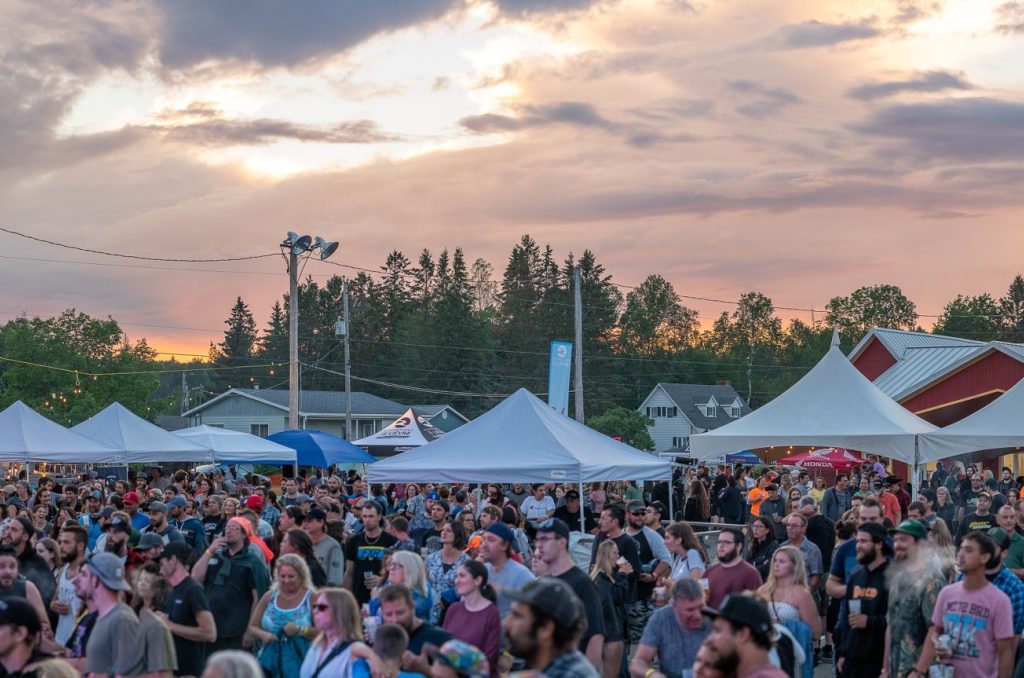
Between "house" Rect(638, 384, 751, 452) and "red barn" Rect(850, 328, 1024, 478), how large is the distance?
40520 mm

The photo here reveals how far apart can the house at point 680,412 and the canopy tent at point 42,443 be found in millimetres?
68238

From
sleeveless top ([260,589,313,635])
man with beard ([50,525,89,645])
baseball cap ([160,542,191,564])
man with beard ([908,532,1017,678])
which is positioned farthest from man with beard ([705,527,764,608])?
man with beard ([50,525,89,645])

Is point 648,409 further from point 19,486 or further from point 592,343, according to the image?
point 19,486

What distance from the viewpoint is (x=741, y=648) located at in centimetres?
457

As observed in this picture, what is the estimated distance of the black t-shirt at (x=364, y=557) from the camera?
1107 cm

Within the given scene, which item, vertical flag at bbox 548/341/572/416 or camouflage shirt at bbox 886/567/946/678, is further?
vertical flag at bbox 548/341/572/416

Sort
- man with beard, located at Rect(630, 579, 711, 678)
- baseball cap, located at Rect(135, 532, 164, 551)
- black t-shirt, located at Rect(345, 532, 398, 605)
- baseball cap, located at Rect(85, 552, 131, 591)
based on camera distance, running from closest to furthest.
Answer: baseball cap, located at Rect(85, 552, 131, 591)
man with beard, located at Rect(630, 579, 711, 678)
baseball cap, located at Rect(135, 532, 164, 551)
black t-shirt, located at Rect(345, 532, 398, 605)

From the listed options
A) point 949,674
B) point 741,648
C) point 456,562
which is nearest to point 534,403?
point 456,562

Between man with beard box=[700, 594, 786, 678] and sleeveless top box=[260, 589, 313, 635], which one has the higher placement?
man with beard box=[700, 594, 786, 678]

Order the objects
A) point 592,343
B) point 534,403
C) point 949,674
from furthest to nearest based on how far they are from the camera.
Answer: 1. point 592,343
2. point 534,403
3. point 949,674

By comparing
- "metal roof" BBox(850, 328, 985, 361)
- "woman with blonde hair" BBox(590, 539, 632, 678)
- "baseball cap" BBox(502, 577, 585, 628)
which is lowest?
"woman with blonde hair" BBox(590, 539, 632, 678)

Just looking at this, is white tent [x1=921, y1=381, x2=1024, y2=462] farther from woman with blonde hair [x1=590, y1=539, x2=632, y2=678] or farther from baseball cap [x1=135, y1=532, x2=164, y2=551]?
baseball cap [x1=135, y1=532, x2=164, y2=551]

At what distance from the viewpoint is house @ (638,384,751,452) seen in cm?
9056

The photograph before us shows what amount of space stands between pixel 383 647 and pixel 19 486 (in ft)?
53.6
